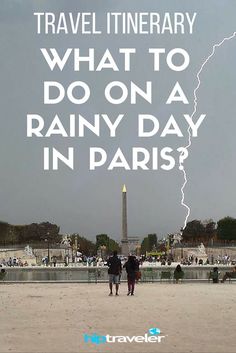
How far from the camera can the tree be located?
5704 inches

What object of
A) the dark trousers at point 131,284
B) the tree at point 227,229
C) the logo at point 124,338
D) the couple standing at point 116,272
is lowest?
the logo at point 124,338

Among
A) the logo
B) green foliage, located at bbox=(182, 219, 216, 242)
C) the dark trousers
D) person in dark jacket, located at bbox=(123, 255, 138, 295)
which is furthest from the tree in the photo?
the logo

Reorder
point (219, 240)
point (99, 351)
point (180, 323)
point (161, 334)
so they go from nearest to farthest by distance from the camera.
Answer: point (99, 351), point (161, 334), point (180, 323), point (219, 240)

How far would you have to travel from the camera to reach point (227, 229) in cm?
14600

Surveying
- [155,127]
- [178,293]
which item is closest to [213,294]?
[178,293]

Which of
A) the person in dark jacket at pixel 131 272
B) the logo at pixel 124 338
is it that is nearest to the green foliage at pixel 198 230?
the person in dark jacket at pixel 131 272

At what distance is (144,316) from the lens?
15234 millimetres

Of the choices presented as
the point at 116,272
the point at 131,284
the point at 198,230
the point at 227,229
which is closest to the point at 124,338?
the point at 131,284

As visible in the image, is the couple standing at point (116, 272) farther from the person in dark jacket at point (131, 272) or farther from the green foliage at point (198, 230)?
Result: the green foliage at point (198, 230)

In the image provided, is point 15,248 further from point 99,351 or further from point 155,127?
point 99,351

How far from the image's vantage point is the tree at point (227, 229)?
145m

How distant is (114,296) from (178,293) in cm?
259

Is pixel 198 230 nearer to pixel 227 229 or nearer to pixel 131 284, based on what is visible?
pixel 227 229

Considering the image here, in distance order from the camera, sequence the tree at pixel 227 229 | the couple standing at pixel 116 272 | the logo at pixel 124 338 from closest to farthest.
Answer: the logo at pixel 124 338 → the couple standing at pixel 116 272 → the tree at pixel 227 229
